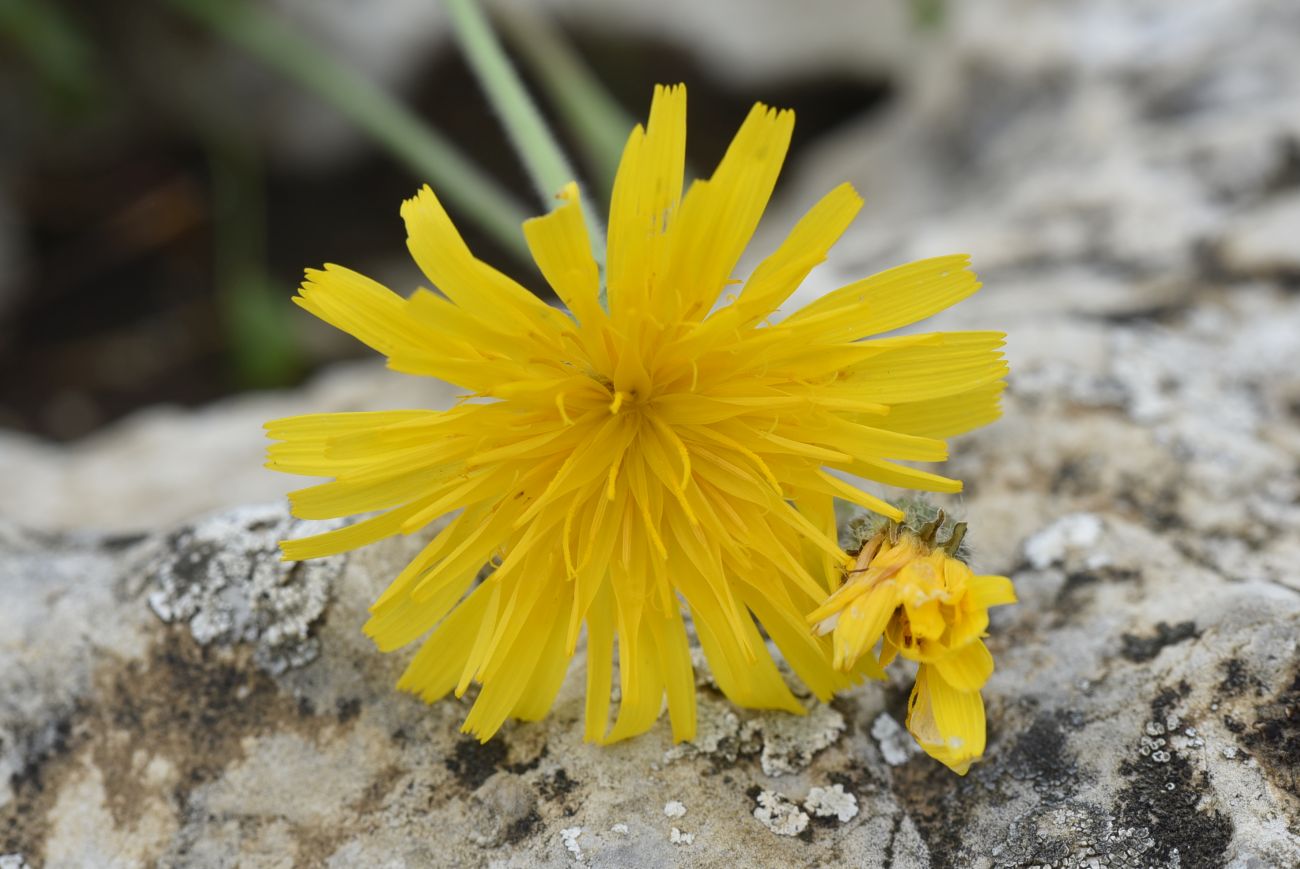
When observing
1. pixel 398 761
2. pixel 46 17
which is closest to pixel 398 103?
pixel 46 17

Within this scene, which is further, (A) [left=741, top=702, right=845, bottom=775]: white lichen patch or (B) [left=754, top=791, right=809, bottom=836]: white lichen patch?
(A) [left=741, top=702, right=845, bottom=775]: white lichen patch

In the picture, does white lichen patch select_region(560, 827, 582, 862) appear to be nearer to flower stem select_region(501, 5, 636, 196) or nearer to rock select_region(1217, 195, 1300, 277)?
rock select_region(1217, 195, 1300, 277)

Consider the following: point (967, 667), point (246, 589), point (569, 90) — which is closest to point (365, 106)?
point (569, 90)

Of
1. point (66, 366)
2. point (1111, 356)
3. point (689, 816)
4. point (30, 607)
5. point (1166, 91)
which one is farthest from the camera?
point (66, 366)

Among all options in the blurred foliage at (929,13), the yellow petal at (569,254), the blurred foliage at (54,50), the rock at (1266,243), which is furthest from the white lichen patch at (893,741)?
the blurred foliage at (54,50)

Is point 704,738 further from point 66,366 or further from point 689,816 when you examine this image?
point 66,366

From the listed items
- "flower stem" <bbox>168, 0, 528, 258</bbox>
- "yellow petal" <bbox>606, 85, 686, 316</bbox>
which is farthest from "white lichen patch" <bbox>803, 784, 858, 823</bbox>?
"flower stem" <bbox>168, 0, 528, 258</bbox>

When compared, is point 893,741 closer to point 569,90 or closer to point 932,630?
point 932,630
